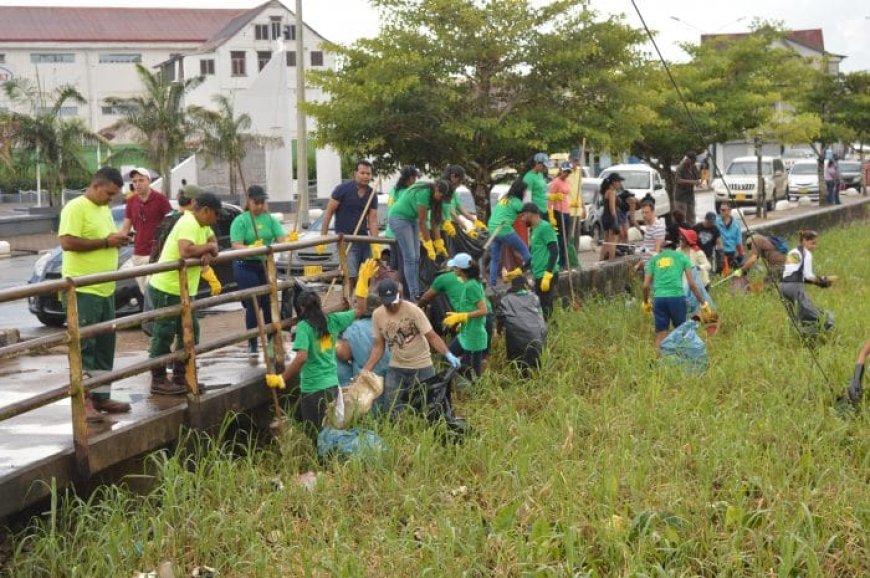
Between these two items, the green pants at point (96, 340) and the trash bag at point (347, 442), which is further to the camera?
the trash bag at point (347, 442)

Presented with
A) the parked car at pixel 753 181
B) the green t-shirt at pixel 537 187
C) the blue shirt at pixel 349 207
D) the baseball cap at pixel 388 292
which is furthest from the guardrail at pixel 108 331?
the parked car at pixel 753 181

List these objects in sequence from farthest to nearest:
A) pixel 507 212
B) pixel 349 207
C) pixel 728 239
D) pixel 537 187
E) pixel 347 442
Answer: pixel 728 239 < pixel 537 187 < pixel 507 212 < pixel 349 207 < pixel 347 442

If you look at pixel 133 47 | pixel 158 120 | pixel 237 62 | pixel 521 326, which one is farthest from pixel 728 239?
pixel 133 47

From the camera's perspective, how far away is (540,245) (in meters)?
12.7

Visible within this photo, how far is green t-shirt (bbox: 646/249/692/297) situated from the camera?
38.5 ft

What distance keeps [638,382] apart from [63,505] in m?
5.42

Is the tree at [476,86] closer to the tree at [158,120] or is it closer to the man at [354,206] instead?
the man at [354,206]

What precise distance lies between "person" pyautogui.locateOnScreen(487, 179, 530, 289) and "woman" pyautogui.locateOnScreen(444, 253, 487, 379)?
1934 mm

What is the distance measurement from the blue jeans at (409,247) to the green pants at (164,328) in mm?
3095

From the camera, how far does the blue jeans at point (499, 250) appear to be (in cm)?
1221

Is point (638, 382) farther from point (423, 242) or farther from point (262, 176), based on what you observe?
point (262, 176)

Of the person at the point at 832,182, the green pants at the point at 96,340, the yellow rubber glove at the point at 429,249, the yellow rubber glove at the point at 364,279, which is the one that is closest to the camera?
the green pants at the point at 96,340

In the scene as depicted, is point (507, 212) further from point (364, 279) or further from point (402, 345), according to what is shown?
point (402, 345)

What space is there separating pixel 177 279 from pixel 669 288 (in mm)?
5258
